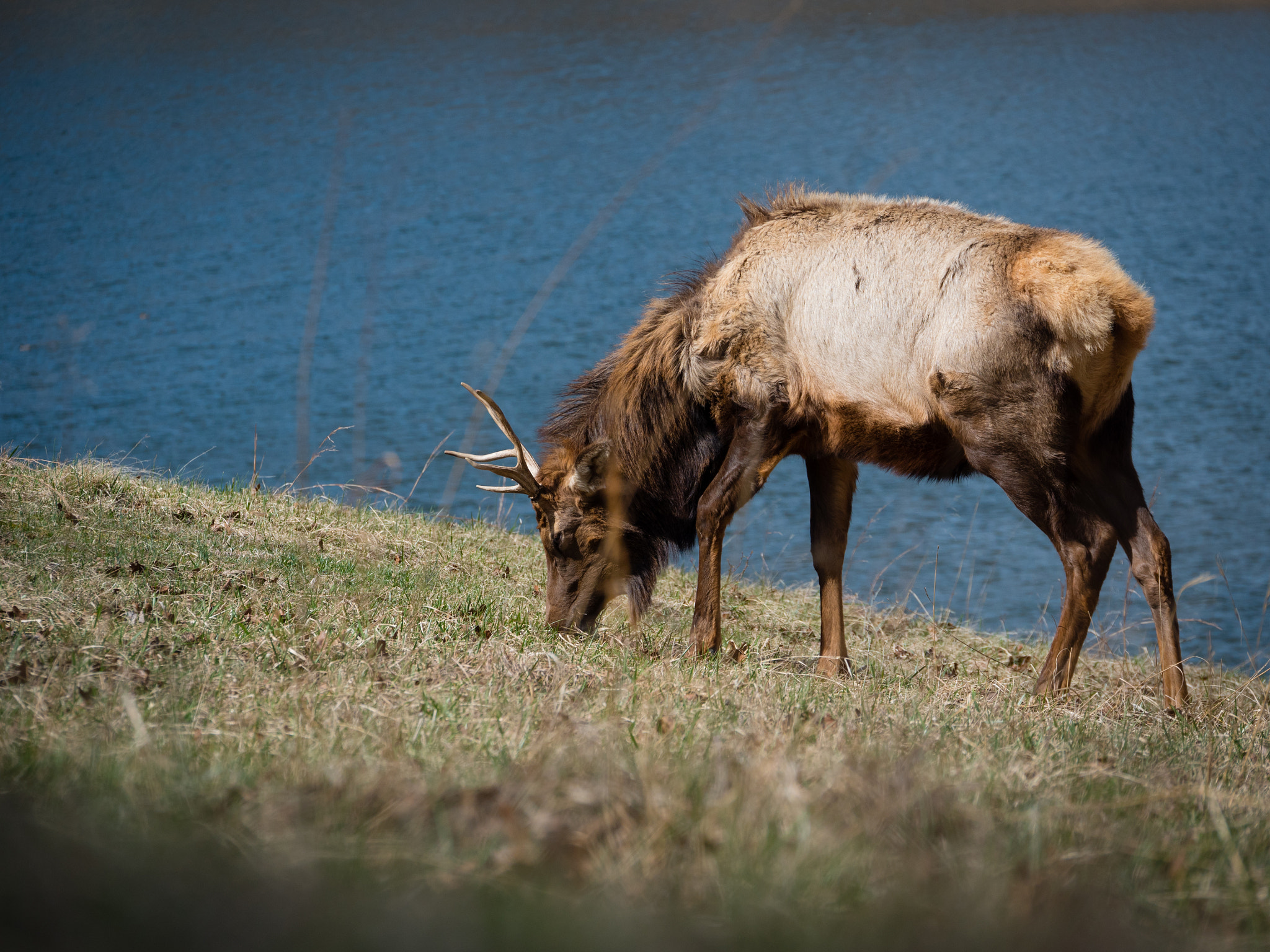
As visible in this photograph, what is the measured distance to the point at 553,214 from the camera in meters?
21.2

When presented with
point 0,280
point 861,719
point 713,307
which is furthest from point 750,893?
point 0,280

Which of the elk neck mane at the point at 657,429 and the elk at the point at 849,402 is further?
the elk neck mane at the point at 657,429

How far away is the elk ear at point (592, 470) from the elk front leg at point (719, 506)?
53 cm

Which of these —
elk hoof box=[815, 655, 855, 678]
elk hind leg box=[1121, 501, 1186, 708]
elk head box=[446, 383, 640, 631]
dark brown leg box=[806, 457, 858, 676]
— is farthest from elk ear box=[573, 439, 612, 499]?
elk hind leg box=[1121, 501, 1186, 708]

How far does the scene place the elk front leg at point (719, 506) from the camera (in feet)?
14.4

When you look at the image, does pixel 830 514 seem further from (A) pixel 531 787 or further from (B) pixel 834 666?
Result: (A) pixel 531 787

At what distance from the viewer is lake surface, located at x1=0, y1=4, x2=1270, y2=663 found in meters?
11.4

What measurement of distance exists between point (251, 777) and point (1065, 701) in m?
3.18

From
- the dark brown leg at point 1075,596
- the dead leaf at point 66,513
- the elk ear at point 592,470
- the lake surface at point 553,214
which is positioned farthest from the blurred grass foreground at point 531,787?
the lake surface at point 553,214

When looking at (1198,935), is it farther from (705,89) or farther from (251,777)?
(705,89)

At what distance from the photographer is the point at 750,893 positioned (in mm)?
1558

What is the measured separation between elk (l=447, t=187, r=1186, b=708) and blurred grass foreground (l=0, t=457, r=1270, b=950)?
61cm

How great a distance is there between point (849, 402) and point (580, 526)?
58.1 inches

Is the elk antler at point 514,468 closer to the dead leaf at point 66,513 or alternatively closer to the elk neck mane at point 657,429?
the elk neck mane at point 657,429
